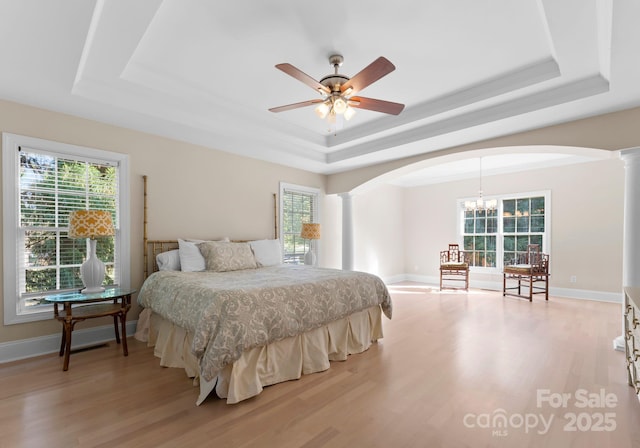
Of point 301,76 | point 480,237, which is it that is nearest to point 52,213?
point 301,76

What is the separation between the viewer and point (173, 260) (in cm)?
364

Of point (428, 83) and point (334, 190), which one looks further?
point (334, 190)

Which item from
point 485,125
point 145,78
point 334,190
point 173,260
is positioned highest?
point 145,78

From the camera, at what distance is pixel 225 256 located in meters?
3.73

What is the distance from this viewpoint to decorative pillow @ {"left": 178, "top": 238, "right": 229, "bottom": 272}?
358 centimetres

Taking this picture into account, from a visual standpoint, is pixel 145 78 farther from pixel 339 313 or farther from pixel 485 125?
pixel 485 125

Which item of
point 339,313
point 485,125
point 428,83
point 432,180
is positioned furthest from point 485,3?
point 432,180

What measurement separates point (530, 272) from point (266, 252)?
4550 millimetres

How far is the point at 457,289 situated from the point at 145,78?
640 centimetres

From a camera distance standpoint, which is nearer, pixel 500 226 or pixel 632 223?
pixel 632 223

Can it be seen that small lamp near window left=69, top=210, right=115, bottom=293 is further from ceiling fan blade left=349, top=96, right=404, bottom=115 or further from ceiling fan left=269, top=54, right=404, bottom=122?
ceiling fan blade left=349, top=96, right=404, bottom=115

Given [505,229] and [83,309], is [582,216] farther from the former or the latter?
[83,309]

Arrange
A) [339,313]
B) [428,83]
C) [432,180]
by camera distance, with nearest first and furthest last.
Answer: [339,313] → [428,83] → [432,180]

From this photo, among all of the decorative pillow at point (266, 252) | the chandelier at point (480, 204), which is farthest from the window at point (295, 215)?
the chandelier at point (480, 204)
